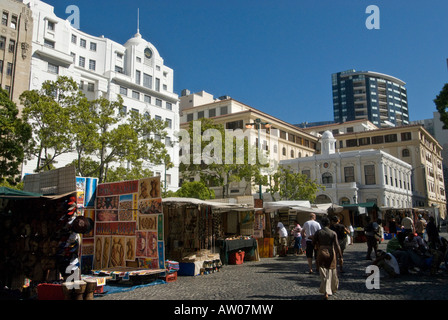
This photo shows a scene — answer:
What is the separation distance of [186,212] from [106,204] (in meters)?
3.19

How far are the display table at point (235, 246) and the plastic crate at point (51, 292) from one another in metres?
7.73

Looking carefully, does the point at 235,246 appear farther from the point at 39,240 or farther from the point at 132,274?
the point at 39,240

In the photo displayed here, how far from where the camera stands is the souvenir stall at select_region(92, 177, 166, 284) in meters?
10.1

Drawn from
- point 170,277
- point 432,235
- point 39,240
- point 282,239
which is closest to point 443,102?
point 432,235

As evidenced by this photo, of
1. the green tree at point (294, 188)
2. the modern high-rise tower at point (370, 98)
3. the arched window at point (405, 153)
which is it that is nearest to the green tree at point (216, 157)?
the green tree at point (294, 188)

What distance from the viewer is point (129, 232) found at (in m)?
10.8

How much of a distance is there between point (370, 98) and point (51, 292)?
136 metres

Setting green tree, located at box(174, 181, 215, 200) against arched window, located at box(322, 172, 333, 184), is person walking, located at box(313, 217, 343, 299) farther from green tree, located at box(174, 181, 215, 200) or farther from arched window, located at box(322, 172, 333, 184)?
arched window, located at box(322, 172, 333, 184)

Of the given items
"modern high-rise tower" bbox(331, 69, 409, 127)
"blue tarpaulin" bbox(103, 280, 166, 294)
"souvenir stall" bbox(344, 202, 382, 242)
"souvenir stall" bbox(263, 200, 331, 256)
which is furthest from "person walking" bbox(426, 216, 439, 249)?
"modern high-rise tower" bbox(331, 69, 409, 127)

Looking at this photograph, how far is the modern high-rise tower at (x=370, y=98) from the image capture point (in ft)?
423

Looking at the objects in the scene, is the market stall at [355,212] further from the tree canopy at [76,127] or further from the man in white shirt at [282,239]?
the tree canopy at [76,127]
